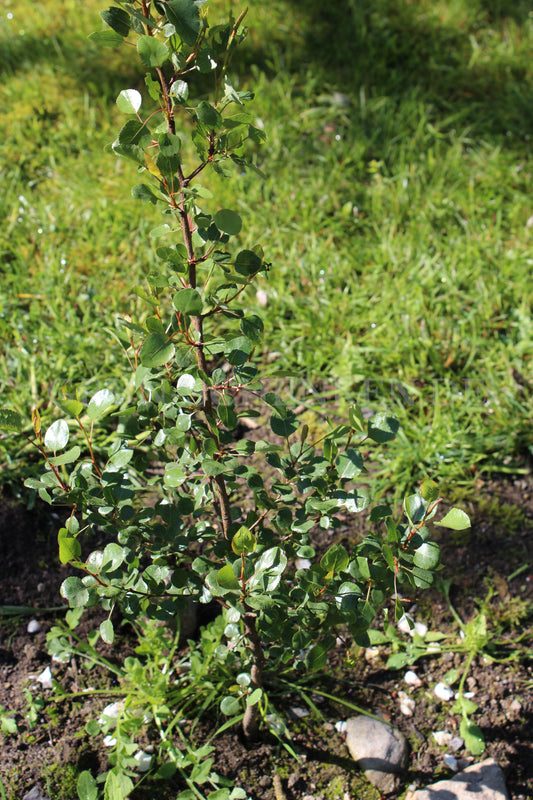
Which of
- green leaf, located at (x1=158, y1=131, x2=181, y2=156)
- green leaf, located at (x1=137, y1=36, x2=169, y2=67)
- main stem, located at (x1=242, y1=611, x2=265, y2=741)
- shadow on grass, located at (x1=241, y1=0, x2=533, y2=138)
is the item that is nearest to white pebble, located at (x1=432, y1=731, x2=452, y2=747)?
main stem, located at (x1=242, y1=611, x2=265, y2=741)

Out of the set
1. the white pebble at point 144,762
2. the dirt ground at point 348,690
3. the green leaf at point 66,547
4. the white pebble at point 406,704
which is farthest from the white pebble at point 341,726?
the green leaf at point 66,547

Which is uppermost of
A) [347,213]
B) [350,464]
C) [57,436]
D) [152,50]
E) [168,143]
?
[152,50]

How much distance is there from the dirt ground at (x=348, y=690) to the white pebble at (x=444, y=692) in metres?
0.02

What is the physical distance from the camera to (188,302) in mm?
1078

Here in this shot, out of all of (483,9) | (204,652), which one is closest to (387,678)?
(204,652)

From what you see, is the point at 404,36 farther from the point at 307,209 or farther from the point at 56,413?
the point at 56,413

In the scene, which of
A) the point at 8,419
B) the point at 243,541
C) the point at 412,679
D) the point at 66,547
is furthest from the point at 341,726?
the point at 8,419

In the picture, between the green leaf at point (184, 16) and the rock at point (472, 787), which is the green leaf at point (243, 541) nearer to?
the green leaf at point (184, 16)

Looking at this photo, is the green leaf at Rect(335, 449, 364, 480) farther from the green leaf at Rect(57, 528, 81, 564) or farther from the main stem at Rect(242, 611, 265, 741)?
the green leaf at Rect(57, 528, 81, 564)

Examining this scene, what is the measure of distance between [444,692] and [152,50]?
1696mm

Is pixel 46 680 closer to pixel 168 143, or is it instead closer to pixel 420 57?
pixel 168 143

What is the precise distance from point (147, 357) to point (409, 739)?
51.5 inches

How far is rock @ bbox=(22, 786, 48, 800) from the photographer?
1.63 meters

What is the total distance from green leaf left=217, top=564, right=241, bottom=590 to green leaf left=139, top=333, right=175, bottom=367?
369 millimetres
